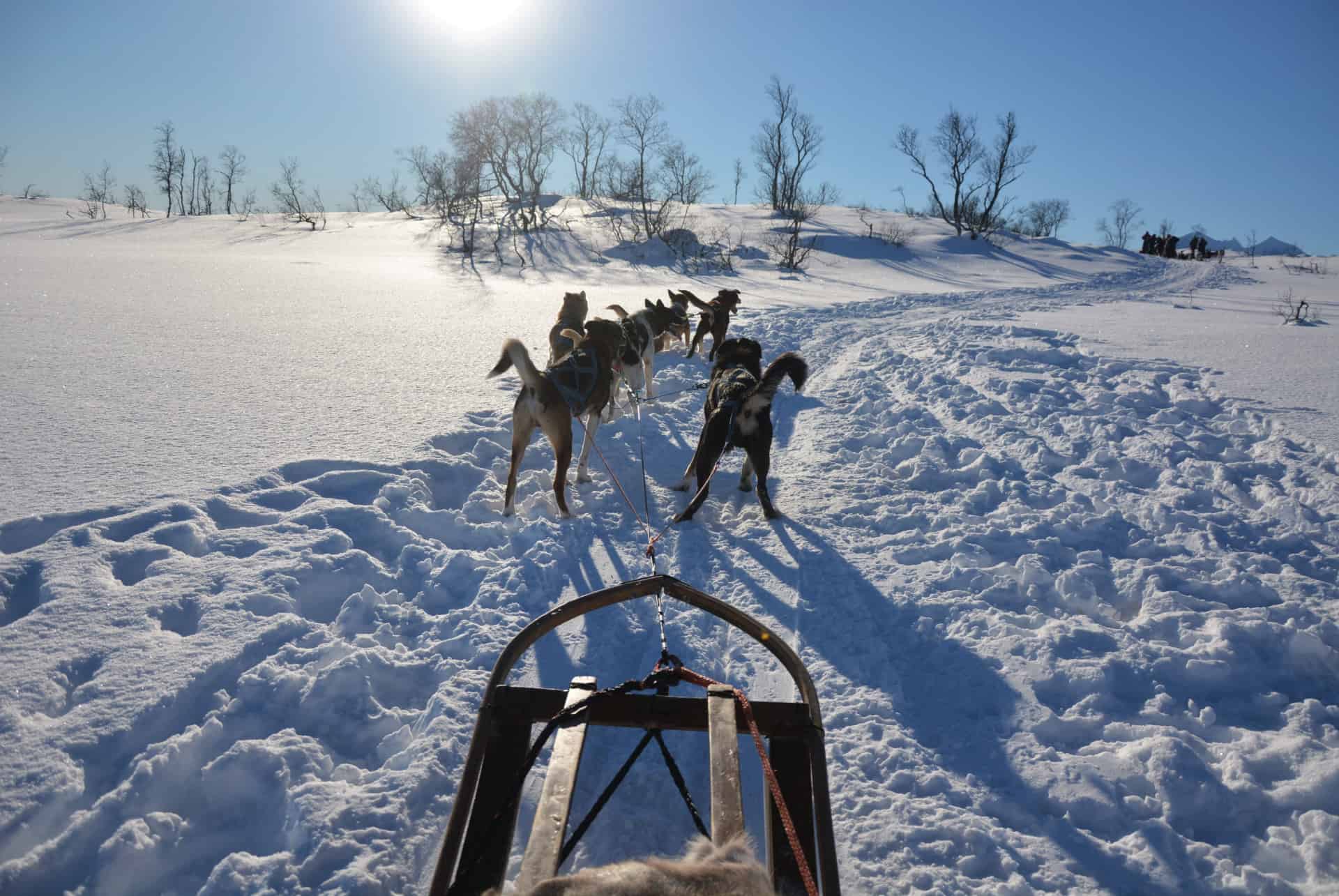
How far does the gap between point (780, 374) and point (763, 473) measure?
2.47 feet

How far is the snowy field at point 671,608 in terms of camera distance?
2.28m

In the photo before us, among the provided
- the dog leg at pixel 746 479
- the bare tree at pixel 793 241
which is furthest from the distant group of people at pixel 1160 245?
the dog leg at pixel 746 479

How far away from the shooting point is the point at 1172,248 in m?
41.0

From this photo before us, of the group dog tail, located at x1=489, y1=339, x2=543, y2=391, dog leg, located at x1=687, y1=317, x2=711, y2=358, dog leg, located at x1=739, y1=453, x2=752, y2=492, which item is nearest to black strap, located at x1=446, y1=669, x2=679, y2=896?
dog tail, located at x1=489, y1=339, x2=543, y2=391

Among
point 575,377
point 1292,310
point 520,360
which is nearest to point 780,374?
point 575,377

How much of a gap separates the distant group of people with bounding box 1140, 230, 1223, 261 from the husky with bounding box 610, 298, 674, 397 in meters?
41.1

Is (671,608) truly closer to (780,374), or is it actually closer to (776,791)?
(780,374)

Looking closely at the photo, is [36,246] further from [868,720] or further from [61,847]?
[868,720]

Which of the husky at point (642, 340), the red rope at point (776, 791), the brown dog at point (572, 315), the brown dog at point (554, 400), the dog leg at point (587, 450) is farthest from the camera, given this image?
the brown dog at point (572, 315)

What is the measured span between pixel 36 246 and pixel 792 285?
2174cm

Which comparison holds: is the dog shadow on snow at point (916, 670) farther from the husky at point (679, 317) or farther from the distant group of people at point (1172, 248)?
the distant group of people at point (1172, 248)

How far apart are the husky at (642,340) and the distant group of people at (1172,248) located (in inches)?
1620

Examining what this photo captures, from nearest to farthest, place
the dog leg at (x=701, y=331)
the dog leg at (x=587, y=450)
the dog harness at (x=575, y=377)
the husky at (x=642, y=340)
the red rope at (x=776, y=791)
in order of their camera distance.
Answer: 1. the red rope at (x=776, y=791)
2. the dog harness at (x=575, y=377)
3. the dog leg at (x=587, y=450)
4. the husky at (x=642, y=340)
5. the dog leg at (x=701, y=331)

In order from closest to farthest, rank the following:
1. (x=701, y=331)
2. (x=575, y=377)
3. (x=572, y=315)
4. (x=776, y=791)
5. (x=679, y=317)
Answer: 1. (x=776, y=791)
2. (x=575, y=377)
3. (x=572, y=315)
4. (x=679, y=317)
5. (x=701, y=331)
